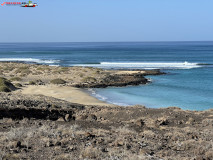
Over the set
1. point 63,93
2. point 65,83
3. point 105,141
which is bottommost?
point 65,83

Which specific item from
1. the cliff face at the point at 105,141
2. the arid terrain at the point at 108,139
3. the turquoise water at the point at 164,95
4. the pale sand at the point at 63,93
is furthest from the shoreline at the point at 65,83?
the cliff face at the point at 105,141

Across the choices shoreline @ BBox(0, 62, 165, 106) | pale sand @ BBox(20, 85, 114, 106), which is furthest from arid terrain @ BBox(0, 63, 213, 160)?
shoreline @ BBox(0, 62, 165, 106)

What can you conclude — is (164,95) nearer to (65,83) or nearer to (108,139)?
(65,83)

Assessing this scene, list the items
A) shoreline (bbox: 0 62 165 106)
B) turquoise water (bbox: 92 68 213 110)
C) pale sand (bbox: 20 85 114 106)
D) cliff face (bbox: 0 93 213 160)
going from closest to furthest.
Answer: cliff face (bbox: 0 93 213 160) → turquoise water (bbox: 92 68 213 110) → pale sand (bbox: 20 85 114 106) → shoreline (bbox: 0 62 165 106)

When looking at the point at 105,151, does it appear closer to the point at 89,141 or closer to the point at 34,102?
the point at 89,141

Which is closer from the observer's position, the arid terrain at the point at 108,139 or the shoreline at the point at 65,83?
the arid terrain at the point at 108,139

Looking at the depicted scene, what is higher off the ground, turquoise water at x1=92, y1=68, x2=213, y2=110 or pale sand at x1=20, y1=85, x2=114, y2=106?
pale sand at x1=20, y1=85, x2=114, y2=106

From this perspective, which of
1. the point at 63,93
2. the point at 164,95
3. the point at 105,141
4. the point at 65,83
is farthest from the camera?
the point at 65,83

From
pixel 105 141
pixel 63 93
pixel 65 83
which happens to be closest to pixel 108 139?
pixel 105 141

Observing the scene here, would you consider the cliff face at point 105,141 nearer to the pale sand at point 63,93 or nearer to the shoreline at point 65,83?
the pale sand at point 63,93

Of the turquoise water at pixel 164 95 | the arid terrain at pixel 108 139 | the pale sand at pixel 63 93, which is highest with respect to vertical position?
the arid terrain at pixel 108 139

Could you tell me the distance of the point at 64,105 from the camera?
2098 centimetres

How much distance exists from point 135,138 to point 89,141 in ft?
5.70

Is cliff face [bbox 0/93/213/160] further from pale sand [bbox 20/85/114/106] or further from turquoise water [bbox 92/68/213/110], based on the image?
pale sand [bbox 20/85/114/106]
